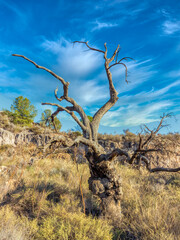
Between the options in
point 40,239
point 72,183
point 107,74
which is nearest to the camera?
point 40,239

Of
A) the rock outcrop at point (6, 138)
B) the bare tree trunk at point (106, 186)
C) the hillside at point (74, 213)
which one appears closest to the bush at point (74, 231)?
the hillside at point (74, 213)

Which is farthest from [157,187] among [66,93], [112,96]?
[66,93]

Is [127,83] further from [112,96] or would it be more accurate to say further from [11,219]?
[11,219]

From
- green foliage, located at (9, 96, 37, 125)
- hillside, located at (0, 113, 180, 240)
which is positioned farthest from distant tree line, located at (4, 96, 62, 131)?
hillside, located at (0, 113, 180, 240)

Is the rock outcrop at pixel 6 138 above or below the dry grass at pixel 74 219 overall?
above

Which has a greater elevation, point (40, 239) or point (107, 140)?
point (107, 140)

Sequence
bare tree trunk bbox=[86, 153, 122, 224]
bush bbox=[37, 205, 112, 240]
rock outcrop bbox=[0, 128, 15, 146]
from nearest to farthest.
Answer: bush bbox=[37, 205, 112, 240], bare tree trunk bbox=[86, 153, 122, 224], rock outcrop bbox=[0, 128, 15, 146]

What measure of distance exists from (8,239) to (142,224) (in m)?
2.93

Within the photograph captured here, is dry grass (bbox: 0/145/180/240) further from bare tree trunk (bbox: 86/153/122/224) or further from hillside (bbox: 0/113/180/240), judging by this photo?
bare tree trunk (bbox: 86/153/122/224)

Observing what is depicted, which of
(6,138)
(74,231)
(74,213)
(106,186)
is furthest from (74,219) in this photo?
(6,138)

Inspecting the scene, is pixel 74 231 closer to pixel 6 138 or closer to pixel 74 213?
pixel 74 213

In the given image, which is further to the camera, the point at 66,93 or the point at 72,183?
the point at 72,183

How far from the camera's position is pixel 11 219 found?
12.5 feet

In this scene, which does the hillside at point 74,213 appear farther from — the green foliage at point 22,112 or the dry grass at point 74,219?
the green foliage at point 22,112
